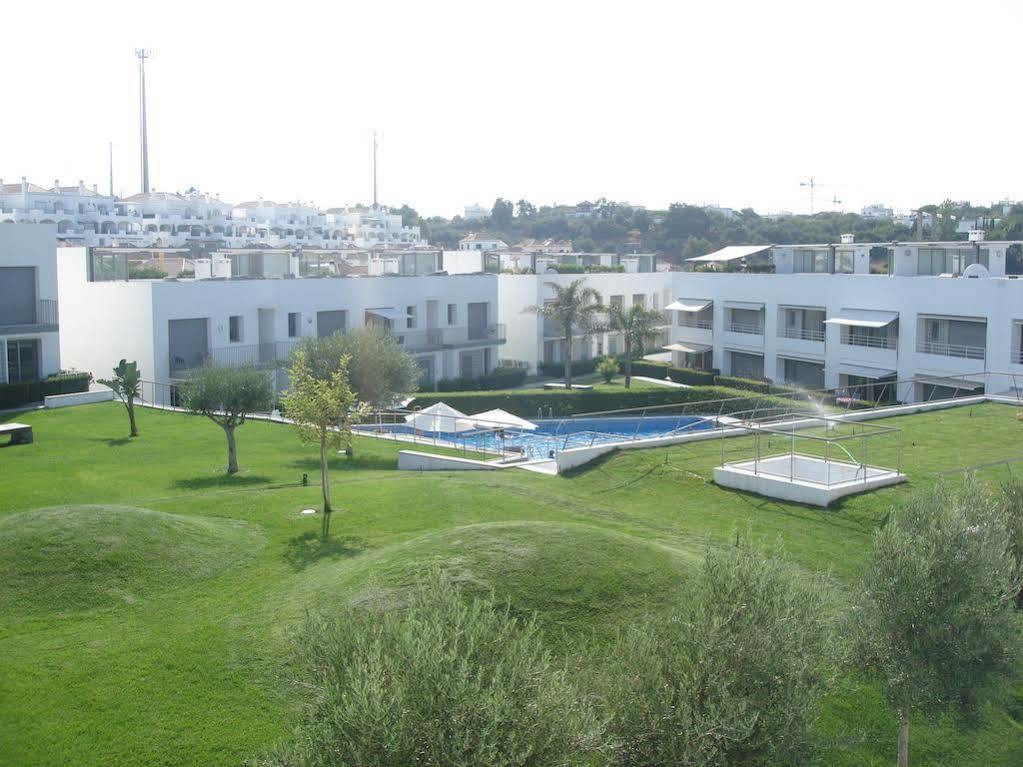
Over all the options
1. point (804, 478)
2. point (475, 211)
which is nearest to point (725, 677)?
point (804, 478)

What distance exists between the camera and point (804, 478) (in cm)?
2297

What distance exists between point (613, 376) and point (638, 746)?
4462cm

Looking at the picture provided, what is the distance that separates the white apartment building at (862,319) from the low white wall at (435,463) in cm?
1643

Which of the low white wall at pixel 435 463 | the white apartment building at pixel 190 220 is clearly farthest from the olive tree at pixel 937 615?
the white apartment building at pixel 190 220

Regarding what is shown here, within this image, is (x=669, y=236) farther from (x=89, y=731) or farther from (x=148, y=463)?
(x=89, y=731)

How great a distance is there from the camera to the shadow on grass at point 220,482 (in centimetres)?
2439

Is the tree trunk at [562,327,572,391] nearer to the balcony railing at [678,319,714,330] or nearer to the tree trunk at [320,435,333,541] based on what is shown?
the balcony railing at [678,319,714,330]

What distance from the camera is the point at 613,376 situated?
53906 mm

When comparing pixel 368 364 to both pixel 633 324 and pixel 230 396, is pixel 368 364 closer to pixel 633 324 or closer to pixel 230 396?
pixel 230 396

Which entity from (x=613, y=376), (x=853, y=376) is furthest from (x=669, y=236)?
(x=853, y=376)

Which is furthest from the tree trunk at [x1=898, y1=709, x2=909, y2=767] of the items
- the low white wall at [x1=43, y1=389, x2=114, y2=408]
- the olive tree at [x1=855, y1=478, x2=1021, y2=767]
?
the low white wall at [x1=43, y1=389, x2=114, y2=408]

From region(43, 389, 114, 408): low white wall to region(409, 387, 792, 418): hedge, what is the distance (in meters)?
11.1

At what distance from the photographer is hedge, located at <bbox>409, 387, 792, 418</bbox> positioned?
4003 cm

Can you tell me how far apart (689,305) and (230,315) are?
84.9 feet
